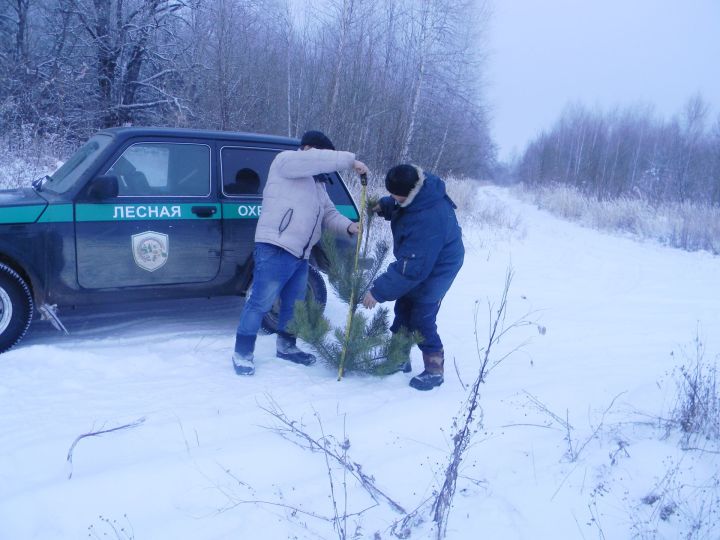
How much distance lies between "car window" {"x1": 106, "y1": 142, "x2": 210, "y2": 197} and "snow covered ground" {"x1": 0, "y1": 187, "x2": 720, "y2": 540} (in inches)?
49.4

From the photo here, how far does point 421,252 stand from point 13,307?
118 inches

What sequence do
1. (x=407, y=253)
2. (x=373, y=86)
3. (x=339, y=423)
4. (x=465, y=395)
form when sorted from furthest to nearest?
(x=373, y=86)
(x=465, y=395)
(x=407, y=253)
(x=339, y=423)

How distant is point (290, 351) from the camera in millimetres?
4234

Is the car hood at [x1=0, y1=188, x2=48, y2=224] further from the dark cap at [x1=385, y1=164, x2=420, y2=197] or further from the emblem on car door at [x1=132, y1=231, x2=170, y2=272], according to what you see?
the dark cap at [x1=385, y1=164, x2=420, y2=197]

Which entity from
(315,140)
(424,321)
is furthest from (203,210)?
(424,321)

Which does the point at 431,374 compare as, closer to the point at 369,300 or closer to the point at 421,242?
the point at 369,300

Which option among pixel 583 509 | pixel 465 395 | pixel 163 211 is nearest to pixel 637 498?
pixel 583 509

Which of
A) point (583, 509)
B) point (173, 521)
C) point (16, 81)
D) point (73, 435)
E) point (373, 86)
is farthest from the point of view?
point (373, 86)

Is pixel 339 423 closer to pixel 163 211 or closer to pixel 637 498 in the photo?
pixel 637 498

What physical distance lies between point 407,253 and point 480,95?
19.2 metres

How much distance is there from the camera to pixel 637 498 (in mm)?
2693

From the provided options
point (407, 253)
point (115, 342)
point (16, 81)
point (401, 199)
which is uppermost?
point (16, 81)

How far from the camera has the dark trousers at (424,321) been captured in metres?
3.85

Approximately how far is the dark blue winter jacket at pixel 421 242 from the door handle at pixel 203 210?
62.5 inches
